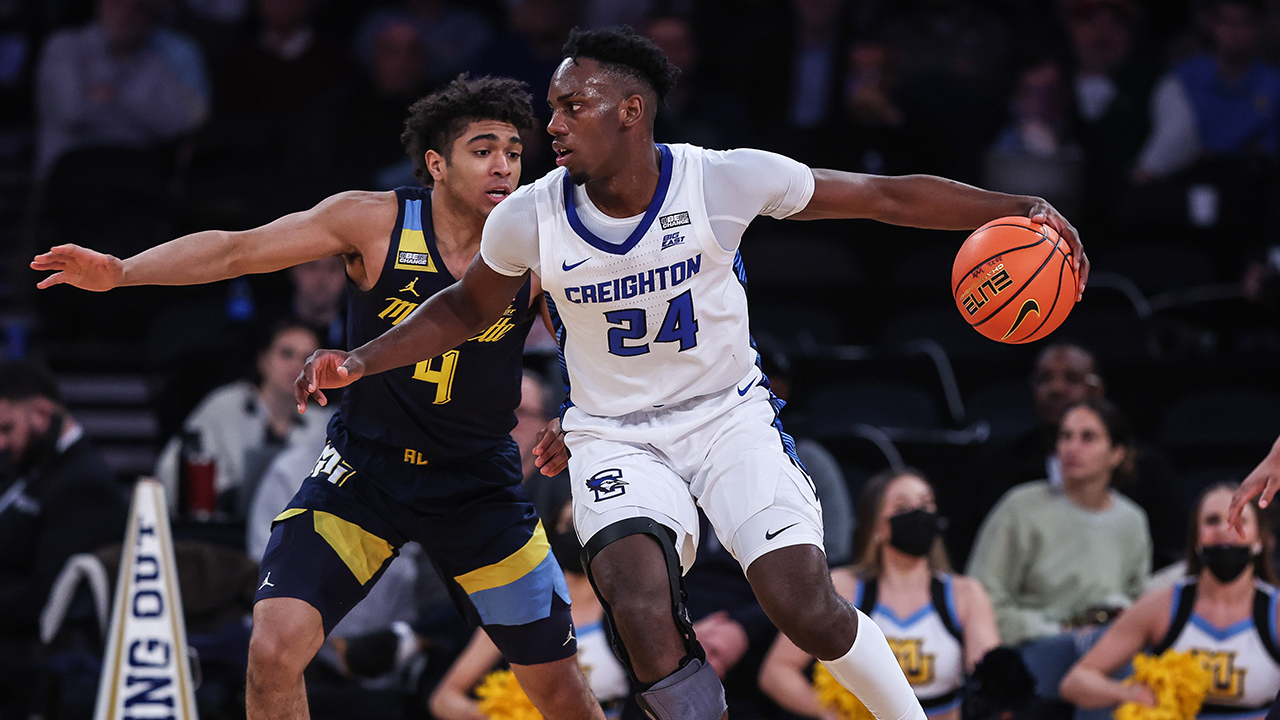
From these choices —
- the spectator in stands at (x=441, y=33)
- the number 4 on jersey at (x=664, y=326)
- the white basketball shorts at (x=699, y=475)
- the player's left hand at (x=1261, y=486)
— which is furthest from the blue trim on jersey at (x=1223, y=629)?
the spectator in stands at (x=441, y=33)

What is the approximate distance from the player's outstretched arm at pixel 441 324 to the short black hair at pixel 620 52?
65 centimetres

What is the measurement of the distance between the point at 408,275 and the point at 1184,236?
6272 millimetres

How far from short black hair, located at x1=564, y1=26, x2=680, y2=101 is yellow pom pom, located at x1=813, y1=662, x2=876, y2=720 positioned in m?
2.87

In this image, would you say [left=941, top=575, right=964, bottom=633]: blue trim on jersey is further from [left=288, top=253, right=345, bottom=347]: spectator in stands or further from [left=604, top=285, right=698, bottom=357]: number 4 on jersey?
[left=288, top=253, right=345, bottom=347]: spectator in stands

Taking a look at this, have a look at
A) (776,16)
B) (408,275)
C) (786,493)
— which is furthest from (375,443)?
(776,16)

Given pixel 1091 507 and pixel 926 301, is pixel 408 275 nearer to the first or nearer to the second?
pixel 1091 507

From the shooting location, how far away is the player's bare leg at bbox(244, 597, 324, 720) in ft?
14.0

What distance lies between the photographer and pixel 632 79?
4148 mm

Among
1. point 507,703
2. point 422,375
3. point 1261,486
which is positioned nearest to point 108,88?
point 507,703

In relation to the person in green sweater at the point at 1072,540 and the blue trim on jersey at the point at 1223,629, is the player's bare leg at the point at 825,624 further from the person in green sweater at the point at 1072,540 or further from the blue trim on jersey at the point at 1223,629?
the person in green sweater at the point at 1072,540

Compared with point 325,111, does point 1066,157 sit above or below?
below

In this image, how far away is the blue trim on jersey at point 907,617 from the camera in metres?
6.31

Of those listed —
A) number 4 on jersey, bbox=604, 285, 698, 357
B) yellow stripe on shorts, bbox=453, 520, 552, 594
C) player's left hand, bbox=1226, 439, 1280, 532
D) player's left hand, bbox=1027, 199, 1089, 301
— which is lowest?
yellow stripe on shorts, bbox=453, 520, 552, 594

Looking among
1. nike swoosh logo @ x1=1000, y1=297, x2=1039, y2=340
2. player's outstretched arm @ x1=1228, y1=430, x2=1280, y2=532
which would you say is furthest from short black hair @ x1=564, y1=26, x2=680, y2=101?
player's outstretched arm @ x1=1228, y1=430, x2=1280, y2=532
